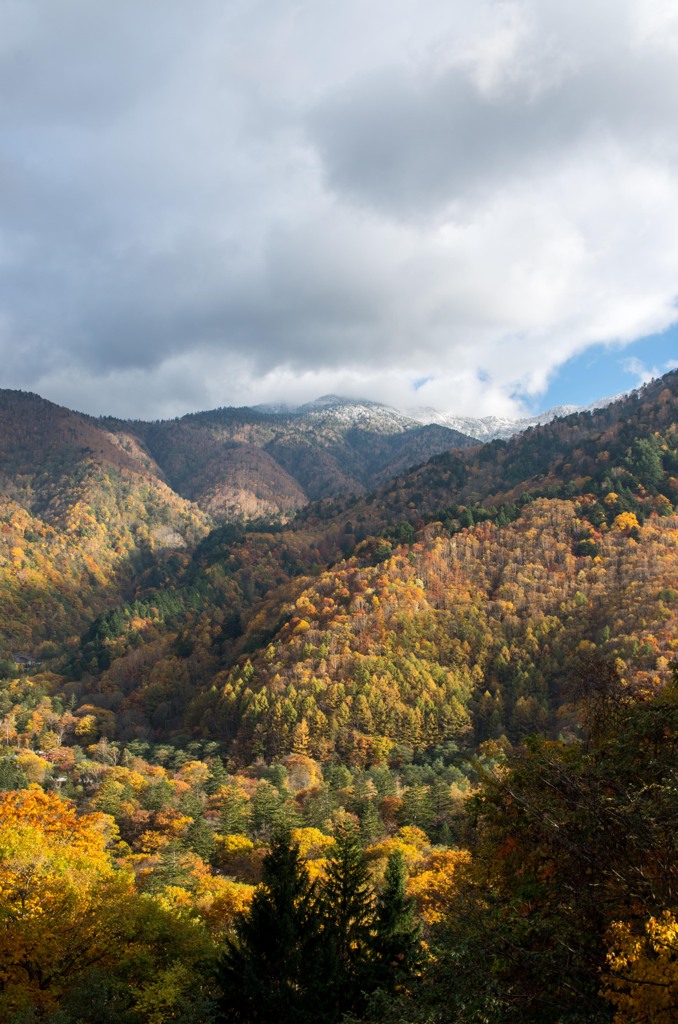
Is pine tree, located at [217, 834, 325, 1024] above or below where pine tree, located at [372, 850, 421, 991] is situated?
above

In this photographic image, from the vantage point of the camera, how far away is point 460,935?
1602 cm

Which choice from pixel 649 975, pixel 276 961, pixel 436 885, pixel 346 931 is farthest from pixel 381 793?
pixel 649 975

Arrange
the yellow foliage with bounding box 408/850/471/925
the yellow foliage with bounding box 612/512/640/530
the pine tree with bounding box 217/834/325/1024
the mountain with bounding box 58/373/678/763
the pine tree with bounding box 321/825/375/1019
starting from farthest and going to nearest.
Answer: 1. the yellow foliage with bounding box 612/512/640/530
2. the mountain with bounding box 58/373/678/763
3. the yellow foliage with bounding box 408/850/471/925
4. the pine tree with bounding box 321/825/375/1019
5. the pine tree with bounding box 217/834/325/1024

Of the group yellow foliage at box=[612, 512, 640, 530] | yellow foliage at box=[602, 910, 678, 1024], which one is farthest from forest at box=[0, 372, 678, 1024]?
yellow foliage at box=[612, 512, 640, 530]

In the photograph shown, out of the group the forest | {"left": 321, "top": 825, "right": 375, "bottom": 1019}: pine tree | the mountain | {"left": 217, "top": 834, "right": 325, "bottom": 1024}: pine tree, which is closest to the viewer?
the forest

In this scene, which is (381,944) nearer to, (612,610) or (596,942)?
(596,942)

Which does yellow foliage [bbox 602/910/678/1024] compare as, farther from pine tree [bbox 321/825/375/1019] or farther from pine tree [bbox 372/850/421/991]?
pine tree [bbox 321/825/375/1019]

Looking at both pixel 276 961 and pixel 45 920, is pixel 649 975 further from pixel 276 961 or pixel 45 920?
pixel 45 920

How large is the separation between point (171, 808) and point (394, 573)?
111 m

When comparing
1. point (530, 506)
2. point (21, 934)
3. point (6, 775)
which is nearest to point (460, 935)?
point (21, 934)

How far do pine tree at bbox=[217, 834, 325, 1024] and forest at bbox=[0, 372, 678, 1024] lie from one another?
10 cm

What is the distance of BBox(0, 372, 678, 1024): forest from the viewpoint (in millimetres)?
14789

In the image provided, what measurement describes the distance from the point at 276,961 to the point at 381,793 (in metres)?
66.8

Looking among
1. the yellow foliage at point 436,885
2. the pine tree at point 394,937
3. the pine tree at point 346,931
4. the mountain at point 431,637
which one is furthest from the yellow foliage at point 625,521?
the pine tree at point 346,931
